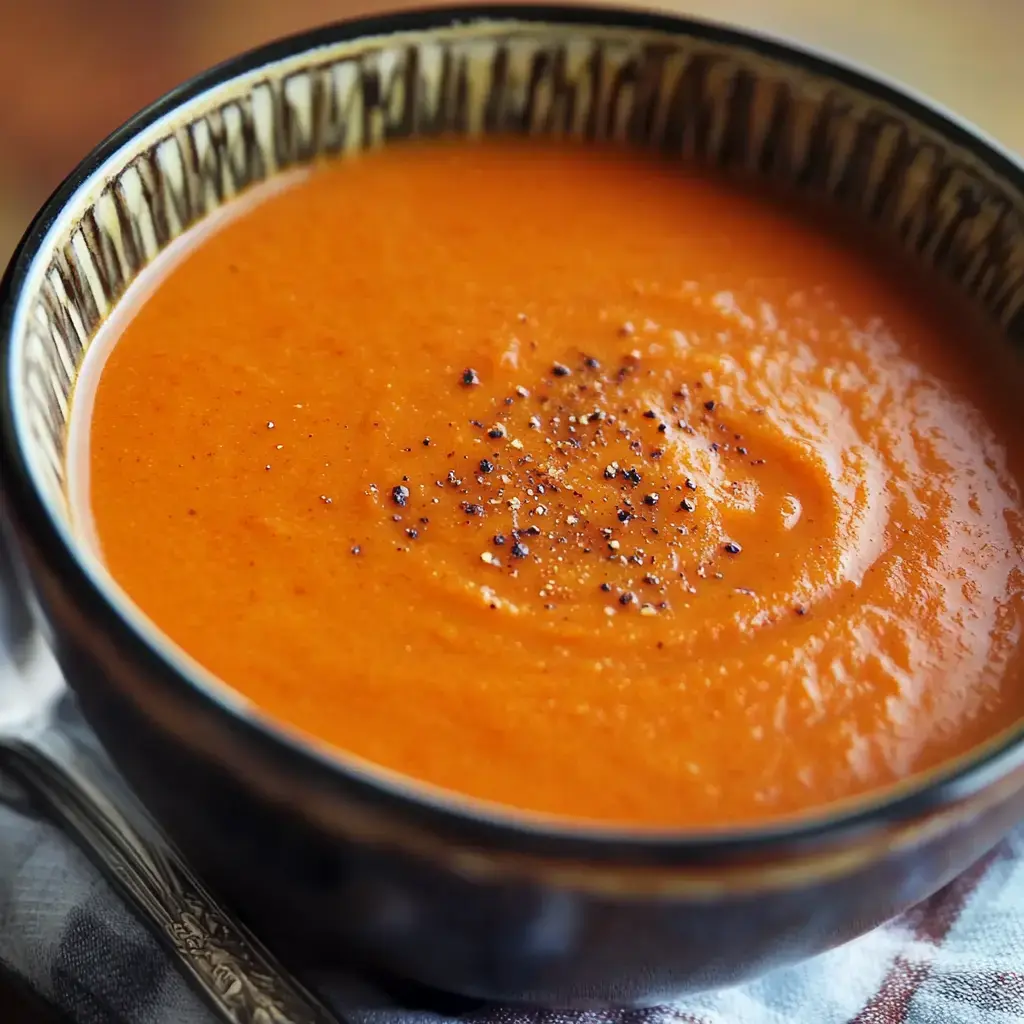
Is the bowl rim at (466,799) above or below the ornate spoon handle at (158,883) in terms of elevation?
above

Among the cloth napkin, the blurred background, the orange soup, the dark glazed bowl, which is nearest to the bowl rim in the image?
the dark glazed bowl

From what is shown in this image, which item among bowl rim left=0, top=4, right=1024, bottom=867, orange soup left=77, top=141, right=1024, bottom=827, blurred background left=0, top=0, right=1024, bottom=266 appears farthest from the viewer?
blurred background left=0, top=0, right=1024, bottom=266

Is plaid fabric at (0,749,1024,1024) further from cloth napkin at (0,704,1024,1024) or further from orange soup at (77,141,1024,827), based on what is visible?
orange soup at (77,141,1024,827)

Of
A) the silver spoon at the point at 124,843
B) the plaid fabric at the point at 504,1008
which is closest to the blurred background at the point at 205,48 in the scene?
the silver spoon at the point at 124,843

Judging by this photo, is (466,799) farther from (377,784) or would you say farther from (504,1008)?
(504,1008)

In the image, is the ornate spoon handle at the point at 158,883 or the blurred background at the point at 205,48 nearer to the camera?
the ornate spoon handle at the point at 158,883

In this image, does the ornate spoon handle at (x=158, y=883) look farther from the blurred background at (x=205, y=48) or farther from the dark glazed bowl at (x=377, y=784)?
the blurred background at (x=205, y=48)

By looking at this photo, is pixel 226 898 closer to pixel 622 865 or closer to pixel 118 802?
pixel 118 802

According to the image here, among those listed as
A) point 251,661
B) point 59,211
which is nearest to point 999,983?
point 251,661
